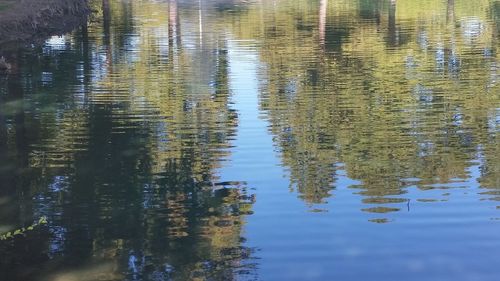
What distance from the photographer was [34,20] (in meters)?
34.6

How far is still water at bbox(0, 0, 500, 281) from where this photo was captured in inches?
350

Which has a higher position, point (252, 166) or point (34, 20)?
point (34, 20)

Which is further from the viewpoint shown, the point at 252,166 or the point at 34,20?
the point at 34,20

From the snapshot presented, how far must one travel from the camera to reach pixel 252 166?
12.8 metres

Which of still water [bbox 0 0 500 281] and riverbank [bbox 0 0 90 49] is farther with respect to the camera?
riverbank [bbox 0 0 90 49]

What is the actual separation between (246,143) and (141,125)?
10.0ft

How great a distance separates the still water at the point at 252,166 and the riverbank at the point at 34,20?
14.5 ft

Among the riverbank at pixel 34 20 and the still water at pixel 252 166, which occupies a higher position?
the riverbank at pixel 34 20

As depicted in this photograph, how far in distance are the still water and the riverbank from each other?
441 centimetres

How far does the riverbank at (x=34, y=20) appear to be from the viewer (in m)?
31.4

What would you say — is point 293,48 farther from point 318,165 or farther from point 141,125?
point 318,165

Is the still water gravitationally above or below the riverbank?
below

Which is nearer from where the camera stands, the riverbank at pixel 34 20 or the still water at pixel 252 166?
the still water at pixel 252 166

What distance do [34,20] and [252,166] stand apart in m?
25.5
